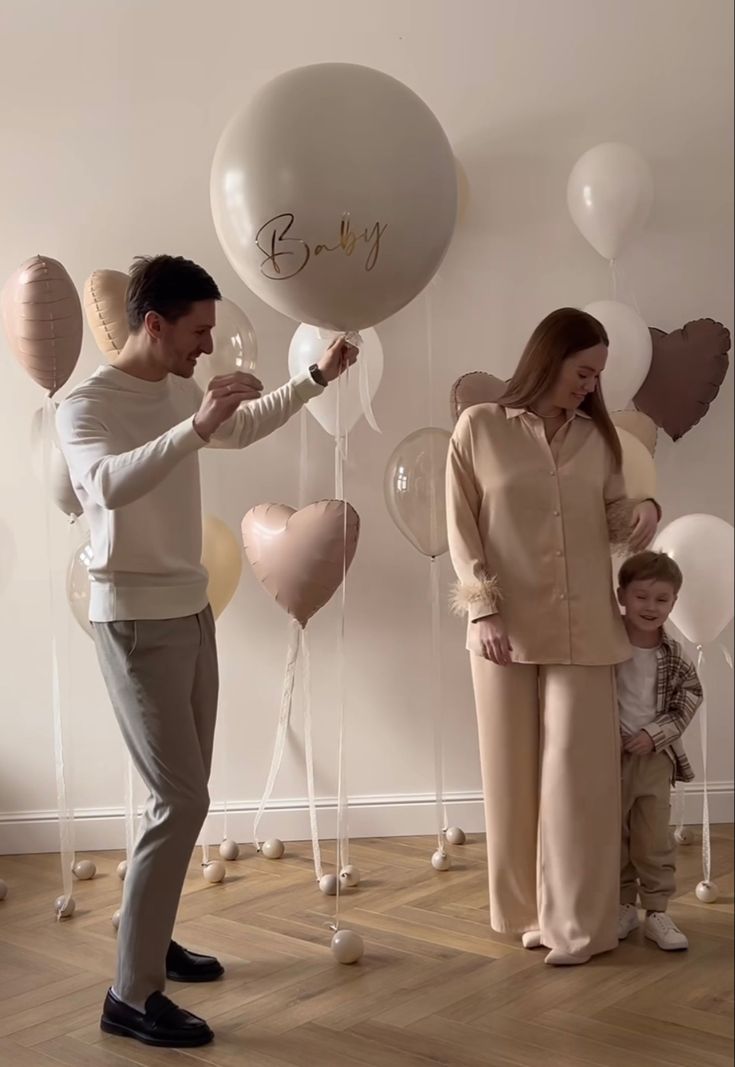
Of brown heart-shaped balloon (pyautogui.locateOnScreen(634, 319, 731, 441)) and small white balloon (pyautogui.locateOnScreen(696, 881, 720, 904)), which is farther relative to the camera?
brown heart-shaped balloon (pyautogui.locateOnScreen(634, 319, 731, 441))

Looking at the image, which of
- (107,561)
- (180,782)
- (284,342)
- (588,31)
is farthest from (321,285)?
(588,31)

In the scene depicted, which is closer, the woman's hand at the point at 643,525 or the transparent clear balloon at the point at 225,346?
the woman's hand at the point at 643,525

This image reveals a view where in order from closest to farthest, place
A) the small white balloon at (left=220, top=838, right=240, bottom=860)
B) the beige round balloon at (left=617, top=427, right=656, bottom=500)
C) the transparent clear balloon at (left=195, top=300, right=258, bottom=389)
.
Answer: the beige round balloon at (left=617, top=427, right=656, bottom=500)
the transparent clear balloon at (left=195, top=300, right=258, bottom=389)
the small white balloon at (left=220, top=838, right=240, bottom=860)

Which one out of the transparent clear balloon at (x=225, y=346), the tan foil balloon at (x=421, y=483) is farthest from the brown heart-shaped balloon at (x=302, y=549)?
the transparent clear balloon at (x=225, y=346)

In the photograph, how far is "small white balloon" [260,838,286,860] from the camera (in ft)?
10.6

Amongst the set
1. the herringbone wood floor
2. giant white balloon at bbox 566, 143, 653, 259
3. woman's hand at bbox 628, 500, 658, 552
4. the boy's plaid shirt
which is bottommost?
the herringbone wood floor

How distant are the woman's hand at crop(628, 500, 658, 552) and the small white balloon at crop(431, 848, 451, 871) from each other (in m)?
1.02

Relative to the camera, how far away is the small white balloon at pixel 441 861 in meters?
3.10

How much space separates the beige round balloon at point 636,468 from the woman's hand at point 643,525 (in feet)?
1.01

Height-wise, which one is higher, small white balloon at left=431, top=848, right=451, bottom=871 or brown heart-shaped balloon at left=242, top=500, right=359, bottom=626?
brown heart-shaped balloon at left=242, top=500, right=359, bottom=626

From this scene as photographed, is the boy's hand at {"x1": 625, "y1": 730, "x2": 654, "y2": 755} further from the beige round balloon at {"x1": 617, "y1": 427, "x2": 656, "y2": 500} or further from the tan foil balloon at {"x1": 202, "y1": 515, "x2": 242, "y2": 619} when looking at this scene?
the tan foil balloon at {"x1": 202, "y1": 515, "x2": 242, "y2": 619}

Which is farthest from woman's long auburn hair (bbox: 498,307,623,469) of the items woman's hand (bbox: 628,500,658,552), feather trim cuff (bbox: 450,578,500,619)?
feather trim cuff (bbox: 450,578,500,619)

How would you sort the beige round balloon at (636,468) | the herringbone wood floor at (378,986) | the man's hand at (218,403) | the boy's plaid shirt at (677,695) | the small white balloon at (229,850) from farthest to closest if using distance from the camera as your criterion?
the small white balloon at (229,850)
the beige round balloon at (636,468)
the boy's plaid shirt at (677,695)
the herringbone wood floor at (378,986)
the man's hand at (218,403)

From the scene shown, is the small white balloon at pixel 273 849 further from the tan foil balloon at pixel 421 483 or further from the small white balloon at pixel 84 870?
the tan foil balloon at pixel 421 483
